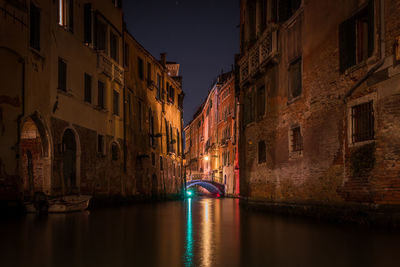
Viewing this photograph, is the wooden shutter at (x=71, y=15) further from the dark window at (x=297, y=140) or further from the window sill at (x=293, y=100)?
the dark window at (x=297, y=140)

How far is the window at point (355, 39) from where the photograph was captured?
10.4 metres

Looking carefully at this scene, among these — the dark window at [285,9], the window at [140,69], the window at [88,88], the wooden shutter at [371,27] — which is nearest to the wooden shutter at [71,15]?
the window at [88,88]

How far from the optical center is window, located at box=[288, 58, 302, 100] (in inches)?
564

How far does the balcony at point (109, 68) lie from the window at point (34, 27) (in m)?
5.42

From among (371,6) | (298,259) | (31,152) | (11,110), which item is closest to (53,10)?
(11,110)

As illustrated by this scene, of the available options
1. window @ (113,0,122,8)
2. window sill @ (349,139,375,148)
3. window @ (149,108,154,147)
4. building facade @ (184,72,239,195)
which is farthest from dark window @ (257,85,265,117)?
building facade @ (184,72,239,195)

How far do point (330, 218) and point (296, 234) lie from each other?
3.41 m

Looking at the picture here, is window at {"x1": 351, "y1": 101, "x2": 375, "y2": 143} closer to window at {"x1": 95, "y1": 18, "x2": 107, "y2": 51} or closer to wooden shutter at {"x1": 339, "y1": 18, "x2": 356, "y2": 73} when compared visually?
wooden shutter at {"x1": 339, "y1": 18, "x2": 356, "y2": 73}

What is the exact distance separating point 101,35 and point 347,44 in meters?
14.2

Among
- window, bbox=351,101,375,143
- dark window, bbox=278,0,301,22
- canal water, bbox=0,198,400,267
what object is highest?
dark window, bbox=278,0,301,22

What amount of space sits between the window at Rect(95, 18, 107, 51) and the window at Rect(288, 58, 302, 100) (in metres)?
10.4

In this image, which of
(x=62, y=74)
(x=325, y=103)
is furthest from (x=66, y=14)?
(x=325, y=103)

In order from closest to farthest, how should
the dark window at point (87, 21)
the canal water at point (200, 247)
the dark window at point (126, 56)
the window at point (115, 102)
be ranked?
1. the canal water at point (200, 247)
2. the dark window at point (87, 21)
3. the window at point (115, 102)
4. the dark window at point (126, 56)

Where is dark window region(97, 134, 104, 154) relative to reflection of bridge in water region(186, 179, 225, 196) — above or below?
above
